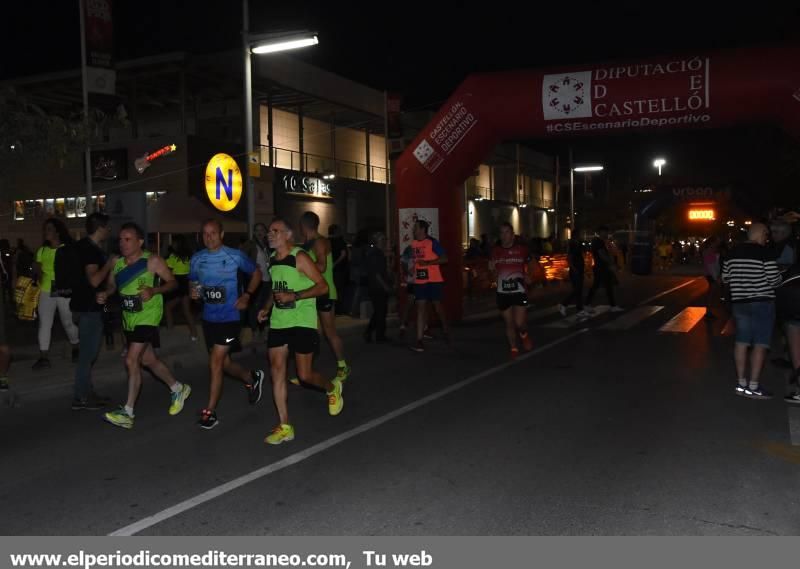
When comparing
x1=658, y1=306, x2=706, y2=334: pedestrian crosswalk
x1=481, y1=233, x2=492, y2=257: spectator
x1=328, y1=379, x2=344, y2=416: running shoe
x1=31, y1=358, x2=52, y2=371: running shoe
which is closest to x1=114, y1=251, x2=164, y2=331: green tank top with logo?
x1=328, y1=379, x2=344, y2=416: running shoe

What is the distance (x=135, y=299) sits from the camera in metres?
6.35

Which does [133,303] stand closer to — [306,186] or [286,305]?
[286,305]

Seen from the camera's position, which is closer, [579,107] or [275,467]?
[275,467]

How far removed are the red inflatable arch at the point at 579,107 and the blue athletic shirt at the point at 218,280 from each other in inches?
322

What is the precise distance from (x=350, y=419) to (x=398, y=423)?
1.52ft

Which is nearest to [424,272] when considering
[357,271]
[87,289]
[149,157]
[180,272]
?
[357,271]

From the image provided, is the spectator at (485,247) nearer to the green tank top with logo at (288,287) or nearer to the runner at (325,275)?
the runner at (325,275)

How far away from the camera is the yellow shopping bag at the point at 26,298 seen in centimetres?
936

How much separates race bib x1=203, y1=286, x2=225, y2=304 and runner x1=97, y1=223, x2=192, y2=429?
1.54ft

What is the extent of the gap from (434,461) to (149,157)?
843 inches

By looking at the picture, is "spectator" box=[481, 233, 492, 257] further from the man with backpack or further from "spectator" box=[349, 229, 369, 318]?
the man with backpack

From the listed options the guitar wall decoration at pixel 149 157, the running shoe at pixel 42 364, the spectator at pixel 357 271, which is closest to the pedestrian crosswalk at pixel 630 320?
the spectator at pixel 357 271

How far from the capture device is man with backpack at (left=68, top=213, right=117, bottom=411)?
22.7ft

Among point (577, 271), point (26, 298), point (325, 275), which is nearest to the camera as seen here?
point (325, 275)
